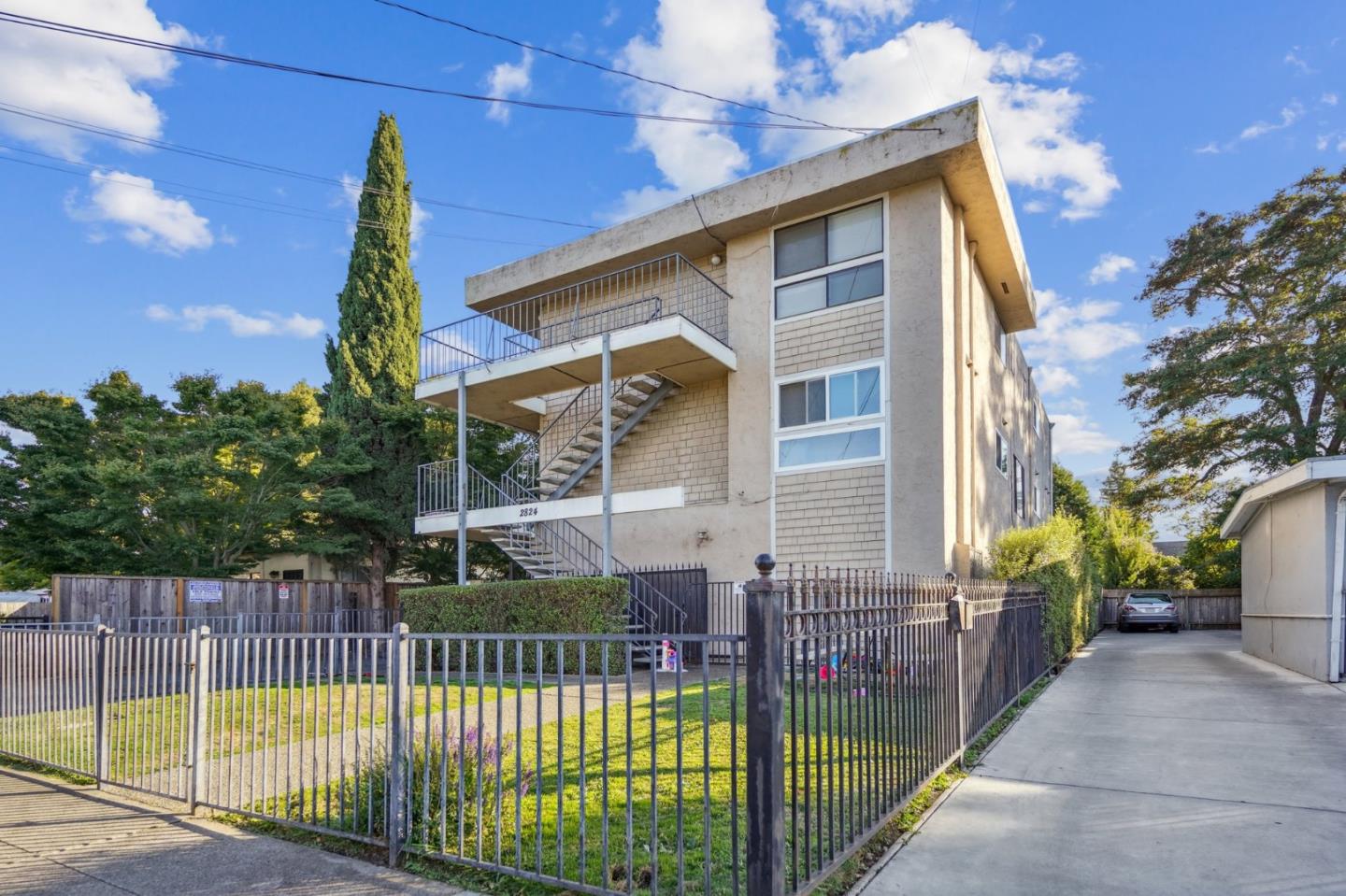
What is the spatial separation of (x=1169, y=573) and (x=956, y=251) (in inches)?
1017

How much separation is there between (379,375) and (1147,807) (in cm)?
2317

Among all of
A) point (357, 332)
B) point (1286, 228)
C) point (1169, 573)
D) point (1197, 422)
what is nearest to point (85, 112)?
point (357, 332)

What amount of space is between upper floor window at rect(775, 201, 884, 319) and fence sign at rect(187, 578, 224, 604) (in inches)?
545

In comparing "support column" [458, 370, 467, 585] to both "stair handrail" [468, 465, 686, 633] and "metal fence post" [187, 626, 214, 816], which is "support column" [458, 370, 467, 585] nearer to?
"stair handrail" [468, 465, 686, 633]

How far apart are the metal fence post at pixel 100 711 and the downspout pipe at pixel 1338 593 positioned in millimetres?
14371

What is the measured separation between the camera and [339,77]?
9414 mm

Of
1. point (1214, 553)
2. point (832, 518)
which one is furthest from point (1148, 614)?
point (832, 518)

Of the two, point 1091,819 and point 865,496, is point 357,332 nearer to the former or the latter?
point 865,496

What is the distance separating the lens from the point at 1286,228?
2314 cm

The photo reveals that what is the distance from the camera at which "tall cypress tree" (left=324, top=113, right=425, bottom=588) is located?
23.9 m

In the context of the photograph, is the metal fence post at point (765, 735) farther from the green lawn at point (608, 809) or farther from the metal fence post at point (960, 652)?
the metal fence post at point (960, 652)

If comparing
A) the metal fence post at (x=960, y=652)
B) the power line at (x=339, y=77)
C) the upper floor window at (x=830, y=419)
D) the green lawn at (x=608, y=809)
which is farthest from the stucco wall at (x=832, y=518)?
the green lawn at (x=608, y=809)

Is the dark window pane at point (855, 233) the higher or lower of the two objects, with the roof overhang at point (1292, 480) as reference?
higher

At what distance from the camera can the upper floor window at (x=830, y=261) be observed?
595 inches
